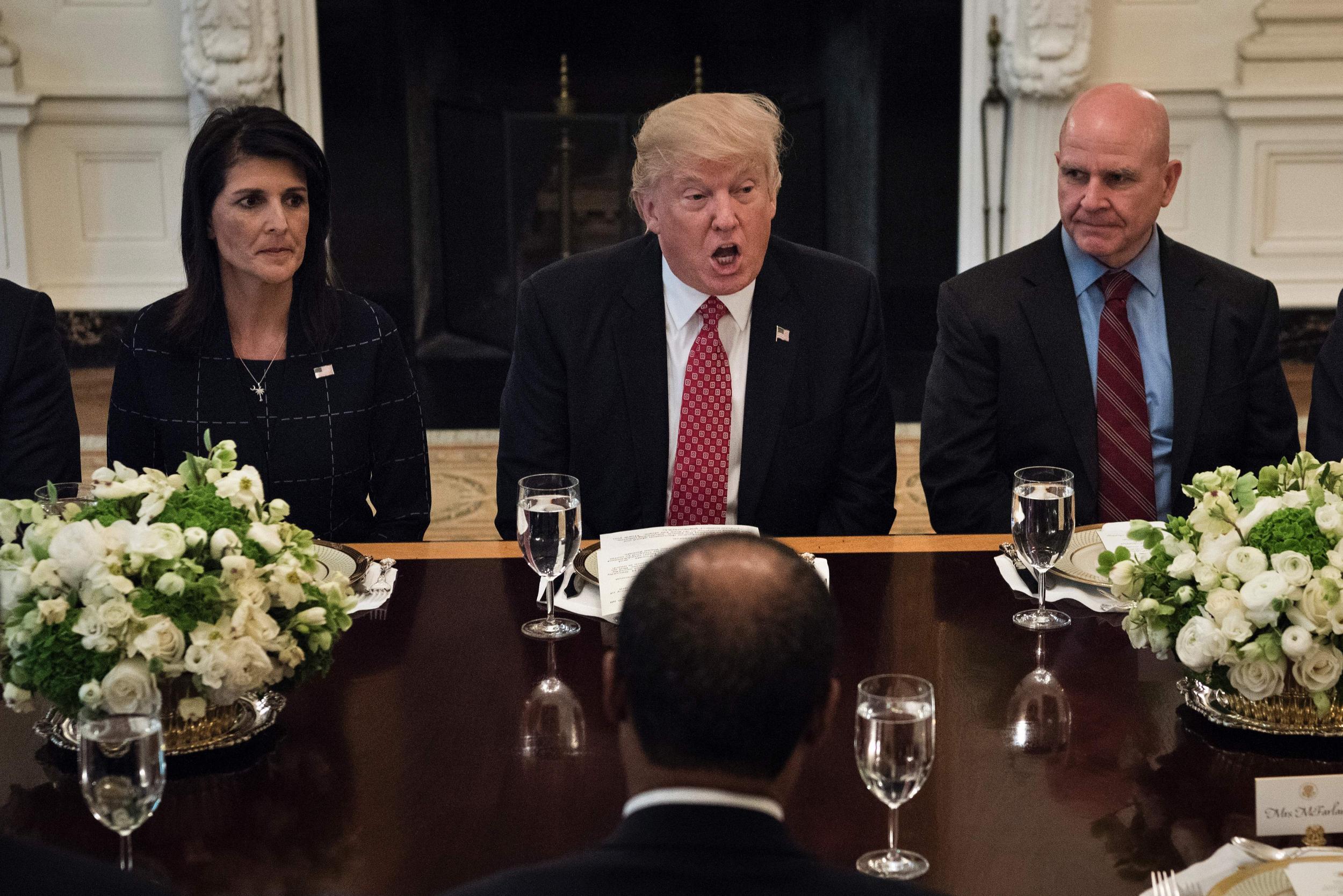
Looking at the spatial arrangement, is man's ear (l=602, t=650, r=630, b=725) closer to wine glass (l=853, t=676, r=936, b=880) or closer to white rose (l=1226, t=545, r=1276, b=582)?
wine glass (l=853, t=676, r=936, b=880)

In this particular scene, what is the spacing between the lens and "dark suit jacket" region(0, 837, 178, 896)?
2.66 ft

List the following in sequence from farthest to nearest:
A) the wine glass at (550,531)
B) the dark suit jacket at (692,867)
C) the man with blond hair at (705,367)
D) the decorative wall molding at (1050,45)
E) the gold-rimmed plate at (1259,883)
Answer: the decorative wall molding at (1050,45), the man with blond hair at (705,367), the wine glass at (550,531), the gold-rimmed plate at (1259,883), the dark suit jacket at (692,867)

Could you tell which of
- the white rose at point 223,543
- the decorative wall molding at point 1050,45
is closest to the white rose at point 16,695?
the white rose at point 223,543

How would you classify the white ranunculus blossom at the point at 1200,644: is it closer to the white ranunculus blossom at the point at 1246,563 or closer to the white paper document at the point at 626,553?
the white ranunculus blossom at the point at 1246,563

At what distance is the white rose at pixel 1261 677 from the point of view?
5.08ft

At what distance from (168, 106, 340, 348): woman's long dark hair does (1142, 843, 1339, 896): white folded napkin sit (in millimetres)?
1879

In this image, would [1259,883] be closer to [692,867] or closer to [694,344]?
[692,867]

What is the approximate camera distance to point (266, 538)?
63.1 inches

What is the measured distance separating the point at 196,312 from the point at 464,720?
1.33 metres

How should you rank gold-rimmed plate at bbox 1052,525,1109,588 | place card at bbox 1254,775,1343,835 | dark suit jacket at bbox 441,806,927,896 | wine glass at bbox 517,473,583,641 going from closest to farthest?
dark suit jacket at bbox 441,806,927,896, place card at bbox 1254,775,1343,835, wine glass at bbox 517,473,583,641, gold-rimmed plate at bbox 1052,525,1109,588

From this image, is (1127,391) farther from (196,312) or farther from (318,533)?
(196,312)

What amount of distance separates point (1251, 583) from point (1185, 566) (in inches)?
3.0

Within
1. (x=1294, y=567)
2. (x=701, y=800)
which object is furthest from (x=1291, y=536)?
(x=701, y=800)

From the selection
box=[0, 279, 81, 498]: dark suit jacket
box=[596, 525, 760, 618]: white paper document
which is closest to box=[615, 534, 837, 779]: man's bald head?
box=[596, 525, 760, 618]: white paper document
